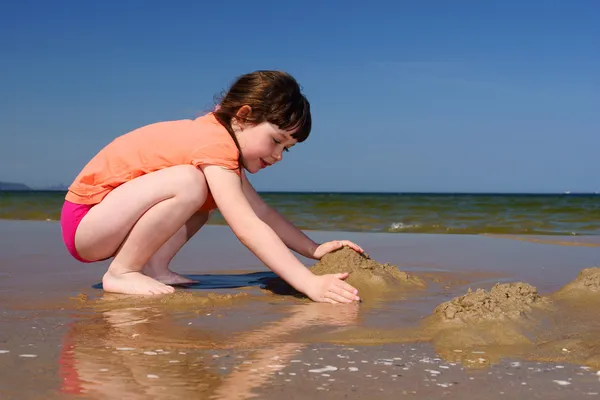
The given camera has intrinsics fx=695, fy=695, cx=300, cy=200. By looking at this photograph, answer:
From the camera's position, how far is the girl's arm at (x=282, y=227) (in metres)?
3.13

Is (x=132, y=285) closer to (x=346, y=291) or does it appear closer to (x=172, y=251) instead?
(x=172, y=251)

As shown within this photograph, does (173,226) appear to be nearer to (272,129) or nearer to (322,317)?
(272,129)

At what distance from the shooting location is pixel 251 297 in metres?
2.78

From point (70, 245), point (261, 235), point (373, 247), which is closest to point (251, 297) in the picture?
point (261, 235)

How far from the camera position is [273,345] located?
1.80 meters

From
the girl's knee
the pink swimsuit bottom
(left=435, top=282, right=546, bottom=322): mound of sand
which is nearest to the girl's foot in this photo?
the pink swimsuit bottom

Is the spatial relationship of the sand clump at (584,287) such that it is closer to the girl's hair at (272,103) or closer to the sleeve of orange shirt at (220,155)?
the girl's hair at (272,103)

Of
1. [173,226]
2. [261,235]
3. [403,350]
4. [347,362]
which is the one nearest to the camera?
[347,362]

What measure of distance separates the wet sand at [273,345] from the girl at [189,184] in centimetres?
15

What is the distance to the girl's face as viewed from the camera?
8.90ft

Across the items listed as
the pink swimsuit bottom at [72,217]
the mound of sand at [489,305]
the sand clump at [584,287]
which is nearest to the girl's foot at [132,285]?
the pink swimsuit bottom at [72,217]

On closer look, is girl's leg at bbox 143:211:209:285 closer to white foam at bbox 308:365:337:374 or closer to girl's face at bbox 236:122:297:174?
girl's face at bbox 236:122:297:174

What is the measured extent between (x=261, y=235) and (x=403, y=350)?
100 cm

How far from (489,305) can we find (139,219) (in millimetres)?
1436
